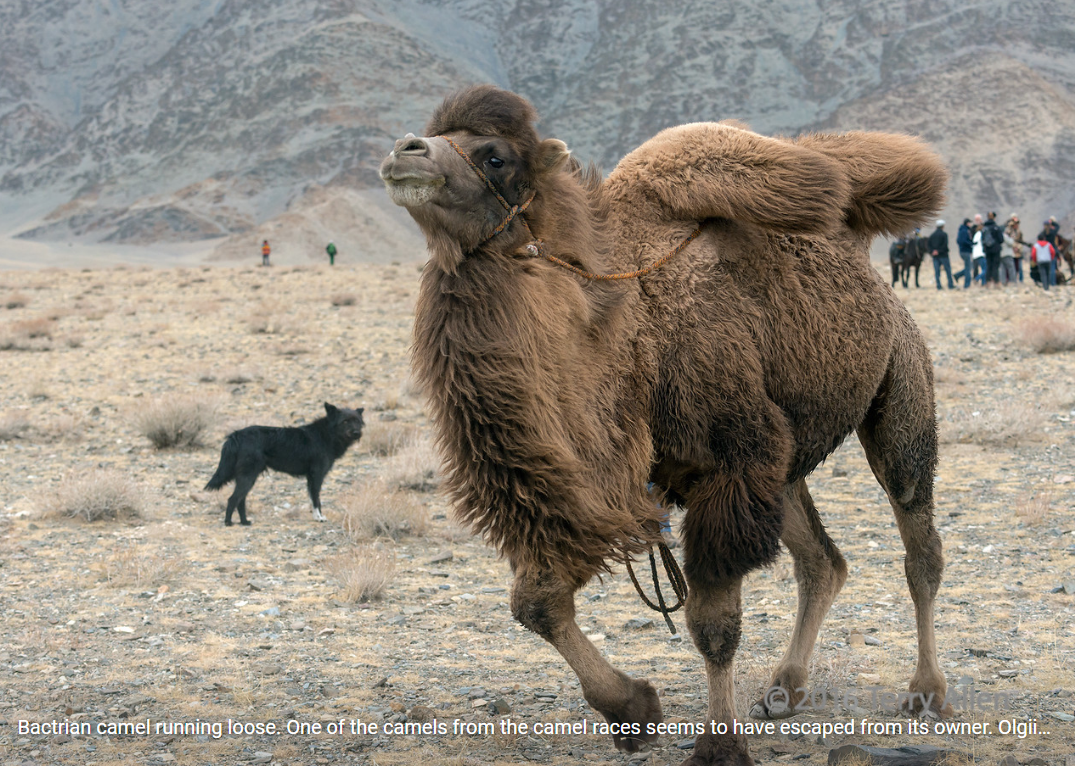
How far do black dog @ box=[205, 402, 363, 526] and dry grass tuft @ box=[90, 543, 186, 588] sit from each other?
52.4 inches

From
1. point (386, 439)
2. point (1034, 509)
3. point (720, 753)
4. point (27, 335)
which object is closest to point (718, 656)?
point (720, 753)

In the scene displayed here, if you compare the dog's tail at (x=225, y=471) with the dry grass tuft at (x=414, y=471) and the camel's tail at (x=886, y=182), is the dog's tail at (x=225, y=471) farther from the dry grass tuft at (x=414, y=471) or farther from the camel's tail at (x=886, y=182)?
the camel's tail at (x=886, y=182)

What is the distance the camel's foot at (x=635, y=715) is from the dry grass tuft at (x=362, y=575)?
3325mm

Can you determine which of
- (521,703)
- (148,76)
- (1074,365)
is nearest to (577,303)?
(521,703)

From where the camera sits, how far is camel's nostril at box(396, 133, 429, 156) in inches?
171

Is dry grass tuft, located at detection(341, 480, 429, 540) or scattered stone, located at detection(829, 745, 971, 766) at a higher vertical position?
scattered stone, located at detection(829, 745, 971, 766)

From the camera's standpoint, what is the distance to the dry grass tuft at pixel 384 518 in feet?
32.3

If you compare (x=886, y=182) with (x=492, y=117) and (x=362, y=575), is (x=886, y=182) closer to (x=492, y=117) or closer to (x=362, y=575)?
(x=492, y=117)

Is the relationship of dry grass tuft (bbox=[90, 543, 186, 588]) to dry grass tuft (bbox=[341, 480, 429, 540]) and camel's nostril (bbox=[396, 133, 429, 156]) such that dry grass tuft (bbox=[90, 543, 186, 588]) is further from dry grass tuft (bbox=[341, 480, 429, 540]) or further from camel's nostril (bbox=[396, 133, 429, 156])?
camel's nostril (bbox=[396, 133, 429, 156])

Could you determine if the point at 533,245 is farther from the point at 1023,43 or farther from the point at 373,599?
the point at 1023,43

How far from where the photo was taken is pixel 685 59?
104m

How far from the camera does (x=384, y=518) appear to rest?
9.88 metres
